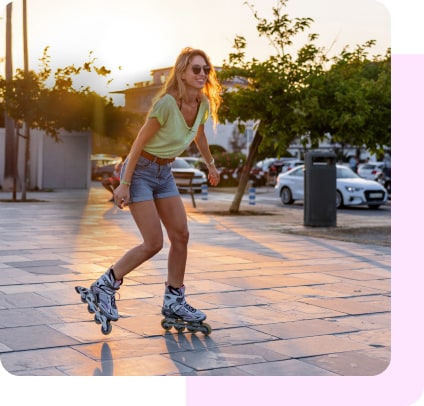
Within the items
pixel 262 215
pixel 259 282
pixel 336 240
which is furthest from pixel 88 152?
pixel 259 282

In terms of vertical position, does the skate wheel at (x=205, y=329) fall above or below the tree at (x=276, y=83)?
below

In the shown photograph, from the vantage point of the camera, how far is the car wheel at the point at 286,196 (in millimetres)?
25438

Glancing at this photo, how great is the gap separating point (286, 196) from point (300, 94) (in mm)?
8223

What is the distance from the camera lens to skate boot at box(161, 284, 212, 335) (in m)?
5.73

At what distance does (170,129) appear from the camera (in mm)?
5402

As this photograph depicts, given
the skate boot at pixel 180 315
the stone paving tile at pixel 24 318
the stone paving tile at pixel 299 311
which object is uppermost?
the skate boot at pixel 180 315

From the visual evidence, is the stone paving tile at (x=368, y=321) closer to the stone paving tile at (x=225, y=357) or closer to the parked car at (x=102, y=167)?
the stone paving tile at (x=225, y=357)

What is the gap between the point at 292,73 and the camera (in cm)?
1777

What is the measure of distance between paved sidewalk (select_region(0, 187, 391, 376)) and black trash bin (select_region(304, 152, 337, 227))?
126 inches

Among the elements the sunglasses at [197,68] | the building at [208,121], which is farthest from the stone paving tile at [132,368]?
the building at [208,121]

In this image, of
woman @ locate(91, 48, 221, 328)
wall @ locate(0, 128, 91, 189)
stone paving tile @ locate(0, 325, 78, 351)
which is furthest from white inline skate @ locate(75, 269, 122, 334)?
wall @ locate(0, 128, 91, 189)

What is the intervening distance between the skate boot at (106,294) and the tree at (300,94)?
39.3ft

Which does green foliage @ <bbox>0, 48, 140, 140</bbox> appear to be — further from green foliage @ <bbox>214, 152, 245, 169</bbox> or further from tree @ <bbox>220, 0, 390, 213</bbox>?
green foliage @ <bbox>214, 152, 245, 169</bbox>

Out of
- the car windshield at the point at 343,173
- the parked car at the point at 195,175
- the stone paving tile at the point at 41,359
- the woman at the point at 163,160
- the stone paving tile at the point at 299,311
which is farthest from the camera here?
the parked car at the point at 195,175
